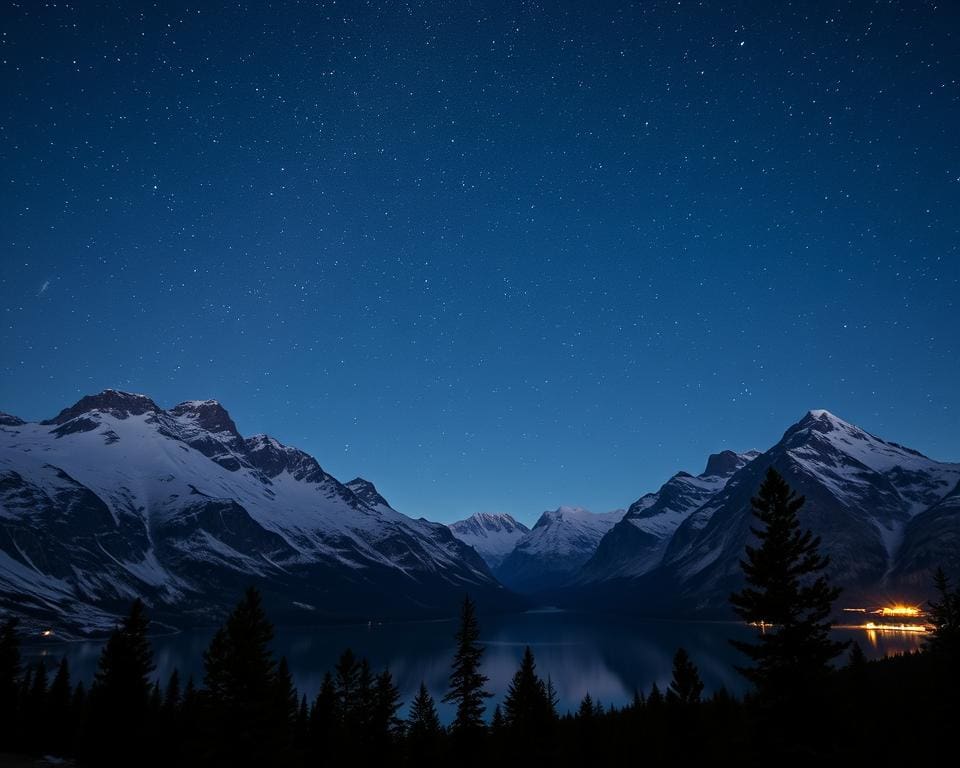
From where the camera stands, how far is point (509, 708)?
181 feet

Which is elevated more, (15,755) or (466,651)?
(466,651)

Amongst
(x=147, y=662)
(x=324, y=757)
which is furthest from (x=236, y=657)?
(x=324, y=757)

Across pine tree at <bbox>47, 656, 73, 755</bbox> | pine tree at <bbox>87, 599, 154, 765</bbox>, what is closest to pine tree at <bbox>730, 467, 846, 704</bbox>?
pine tree at <bbox>87, 599, 154, 765</bbox>

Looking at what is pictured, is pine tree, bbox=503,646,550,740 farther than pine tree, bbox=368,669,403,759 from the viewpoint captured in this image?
No

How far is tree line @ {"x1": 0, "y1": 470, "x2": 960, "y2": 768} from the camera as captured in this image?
70.3ft

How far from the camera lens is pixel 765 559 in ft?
73.8

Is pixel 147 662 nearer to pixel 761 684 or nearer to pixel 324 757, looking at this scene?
pixel 324 757

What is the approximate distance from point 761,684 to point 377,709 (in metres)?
38.8

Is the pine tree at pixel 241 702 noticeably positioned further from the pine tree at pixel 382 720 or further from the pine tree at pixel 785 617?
the pine tree at pixel 785 617

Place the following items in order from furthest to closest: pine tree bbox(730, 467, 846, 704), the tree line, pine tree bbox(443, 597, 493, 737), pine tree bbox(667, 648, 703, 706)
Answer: pine tree bbox(667, 648, 703, 706) < pine tree bbox(443, 597, 493, 737) < the tree line < pine tree bbox(730, 467, 846, 704)

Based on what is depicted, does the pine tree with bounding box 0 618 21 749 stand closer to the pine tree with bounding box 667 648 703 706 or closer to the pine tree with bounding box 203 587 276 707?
the pine tree with bounding box 203 587 276 707

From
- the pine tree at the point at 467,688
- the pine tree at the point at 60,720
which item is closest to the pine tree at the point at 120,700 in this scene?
the pine tree at the point at 467,688

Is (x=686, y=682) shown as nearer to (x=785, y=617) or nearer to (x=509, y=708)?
(x=509, y=708)

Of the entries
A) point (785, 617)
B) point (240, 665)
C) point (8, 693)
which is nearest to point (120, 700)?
point (240, 665)
